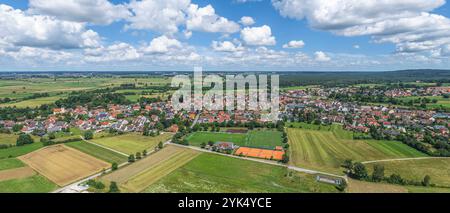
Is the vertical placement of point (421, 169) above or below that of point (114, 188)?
below

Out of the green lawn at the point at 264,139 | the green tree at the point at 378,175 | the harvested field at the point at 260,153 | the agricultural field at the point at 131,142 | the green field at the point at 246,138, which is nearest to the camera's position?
the green tree at the point at 378,175

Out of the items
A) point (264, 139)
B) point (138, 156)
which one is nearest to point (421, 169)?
point (264, 139)

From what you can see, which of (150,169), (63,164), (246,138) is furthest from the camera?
(246,138)

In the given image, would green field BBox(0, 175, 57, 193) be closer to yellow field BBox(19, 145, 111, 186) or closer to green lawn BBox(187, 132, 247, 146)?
yellow field BBox(19, 145, 111, 186)

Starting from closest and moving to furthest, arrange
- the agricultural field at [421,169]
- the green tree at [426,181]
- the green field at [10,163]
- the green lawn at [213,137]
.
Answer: the green tree at [426,181]
the agricultural field at [421,169]
the green field at [10,163]
the green lawn at [213,137]

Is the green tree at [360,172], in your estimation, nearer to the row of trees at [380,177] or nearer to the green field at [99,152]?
the row of trees at [380,177]

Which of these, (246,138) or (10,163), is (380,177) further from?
(10,163)

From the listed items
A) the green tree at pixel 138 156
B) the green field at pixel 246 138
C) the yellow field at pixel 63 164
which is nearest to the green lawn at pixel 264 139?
the green field at pixel 246 138
